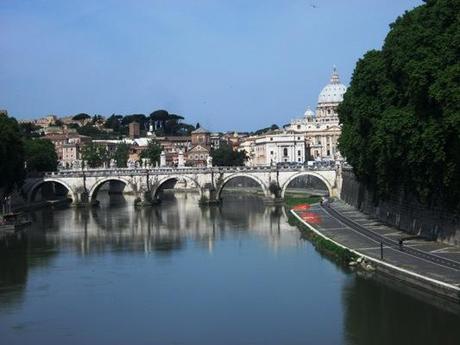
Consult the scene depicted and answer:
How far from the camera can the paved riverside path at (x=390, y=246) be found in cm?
2353

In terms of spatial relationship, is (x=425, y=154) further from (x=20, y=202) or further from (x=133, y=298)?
(x=20, y=202)

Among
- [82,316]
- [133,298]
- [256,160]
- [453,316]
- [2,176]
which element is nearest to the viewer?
[453,316]

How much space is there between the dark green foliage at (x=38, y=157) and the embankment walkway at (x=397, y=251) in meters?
34.4

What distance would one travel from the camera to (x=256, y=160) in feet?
420

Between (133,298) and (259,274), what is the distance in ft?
18.7

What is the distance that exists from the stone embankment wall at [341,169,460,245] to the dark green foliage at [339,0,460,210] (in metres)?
0.56

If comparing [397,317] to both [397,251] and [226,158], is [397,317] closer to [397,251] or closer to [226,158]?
[397,251]

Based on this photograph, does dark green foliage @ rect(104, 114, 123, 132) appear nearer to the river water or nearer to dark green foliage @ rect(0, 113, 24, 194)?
dark green foliage @ rect(0, 113, 24, 194)

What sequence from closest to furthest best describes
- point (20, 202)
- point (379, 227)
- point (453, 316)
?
point (453, 316) → point (379, 227) → point (20, 202)

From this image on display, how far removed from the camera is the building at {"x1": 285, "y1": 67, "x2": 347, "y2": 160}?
12281 cm

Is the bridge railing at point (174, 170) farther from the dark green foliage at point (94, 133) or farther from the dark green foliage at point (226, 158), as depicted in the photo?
the dark green foliage at point (94, 133)

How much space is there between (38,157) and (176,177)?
→ 1359 centimetres

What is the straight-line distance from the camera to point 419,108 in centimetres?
2720

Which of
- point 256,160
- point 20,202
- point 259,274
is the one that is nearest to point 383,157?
point 259,274
